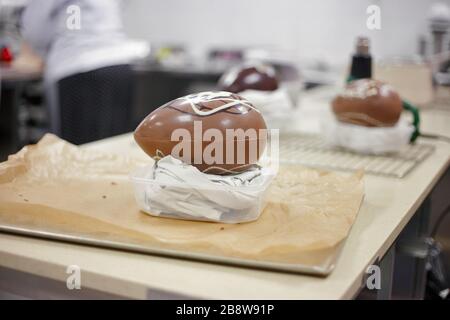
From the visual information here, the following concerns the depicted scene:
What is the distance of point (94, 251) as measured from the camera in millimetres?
693

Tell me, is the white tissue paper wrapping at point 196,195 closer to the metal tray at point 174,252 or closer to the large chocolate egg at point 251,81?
the metal tray at point 174,252

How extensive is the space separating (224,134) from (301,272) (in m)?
0.23

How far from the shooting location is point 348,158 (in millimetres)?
1269

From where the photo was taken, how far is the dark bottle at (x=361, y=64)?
159 centimetres

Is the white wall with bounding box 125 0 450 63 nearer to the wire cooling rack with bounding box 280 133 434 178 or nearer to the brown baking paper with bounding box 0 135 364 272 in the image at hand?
the wire cooling rack with bounding box 280 133 434 178

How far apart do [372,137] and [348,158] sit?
73 millimetres

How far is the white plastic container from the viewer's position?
74 cm

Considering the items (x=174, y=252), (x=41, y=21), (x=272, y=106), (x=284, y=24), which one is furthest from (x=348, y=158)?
(x=284, y=24)

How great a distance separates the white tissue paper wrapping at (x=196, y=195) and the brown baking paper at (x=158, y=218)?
13 millimetres

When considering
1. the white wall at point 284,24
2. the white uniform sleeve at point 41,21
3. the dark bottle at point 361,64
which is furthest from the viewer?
the white wall at point 284,24

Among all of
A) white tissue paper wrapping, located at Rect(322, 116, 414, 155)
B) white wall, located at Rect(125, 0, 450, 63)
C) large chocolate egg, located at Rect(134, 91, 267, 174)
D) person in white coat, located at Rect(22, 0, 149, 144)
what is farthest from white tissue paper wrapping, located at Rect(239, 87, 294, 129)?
white wall, located at Rect(125, 0, 450, 63)

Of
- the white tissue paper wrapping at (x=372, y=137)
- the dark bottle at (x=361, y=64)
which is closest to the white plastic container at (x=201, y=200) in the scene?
the white tissue paper wrapping at (x=372, y=137)

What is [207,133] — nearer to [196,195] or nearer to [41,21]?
[196,195]
